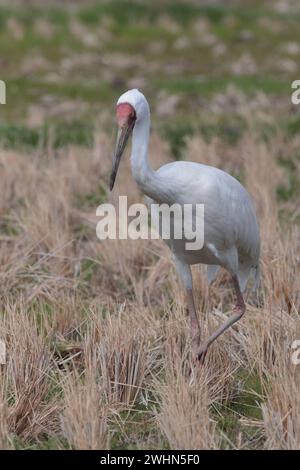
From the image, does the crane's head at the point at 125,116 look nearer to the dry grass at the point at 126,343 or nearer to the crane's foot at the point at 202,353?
the dry grass at the point at 126,343

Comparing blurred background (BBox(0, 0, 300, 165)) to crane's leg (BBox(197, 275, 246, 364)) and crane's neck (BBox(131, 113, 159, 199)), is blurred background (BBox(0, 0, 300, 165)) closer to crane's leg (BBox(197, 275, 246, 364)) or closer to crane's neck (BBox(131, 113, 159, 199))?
crane's leg (BBox(197, 275, 246, 364))

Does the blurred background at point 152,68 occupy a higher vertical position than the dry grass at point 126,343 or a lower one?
higher

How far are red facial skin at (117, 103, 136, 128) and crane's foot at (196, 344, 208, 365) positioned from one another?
58.4 inches

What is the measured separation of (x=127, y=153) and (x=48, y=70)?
10.3 metres

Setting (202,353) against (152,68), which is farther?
(152,68)

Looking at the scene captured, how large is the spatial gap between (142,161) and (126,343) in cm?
114

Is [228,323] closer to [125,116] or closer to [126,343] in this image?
[126,343]

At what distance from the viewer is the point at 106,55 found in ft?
79.7

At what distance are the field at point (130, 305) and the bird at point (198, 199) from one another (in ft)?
1.09

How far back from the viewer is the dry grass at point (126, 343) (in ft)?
18.2

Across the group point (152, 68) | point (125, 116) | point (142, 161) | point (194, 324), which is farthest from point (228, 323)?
point (152, 68)

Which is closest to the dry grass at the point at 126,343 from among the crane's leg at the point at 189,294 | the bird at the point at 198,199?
the crane's leg at the point at 189,294

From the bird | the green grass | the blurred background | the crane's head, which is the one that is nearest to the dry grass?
the green grass

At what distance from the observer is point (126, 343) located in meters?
6.32
